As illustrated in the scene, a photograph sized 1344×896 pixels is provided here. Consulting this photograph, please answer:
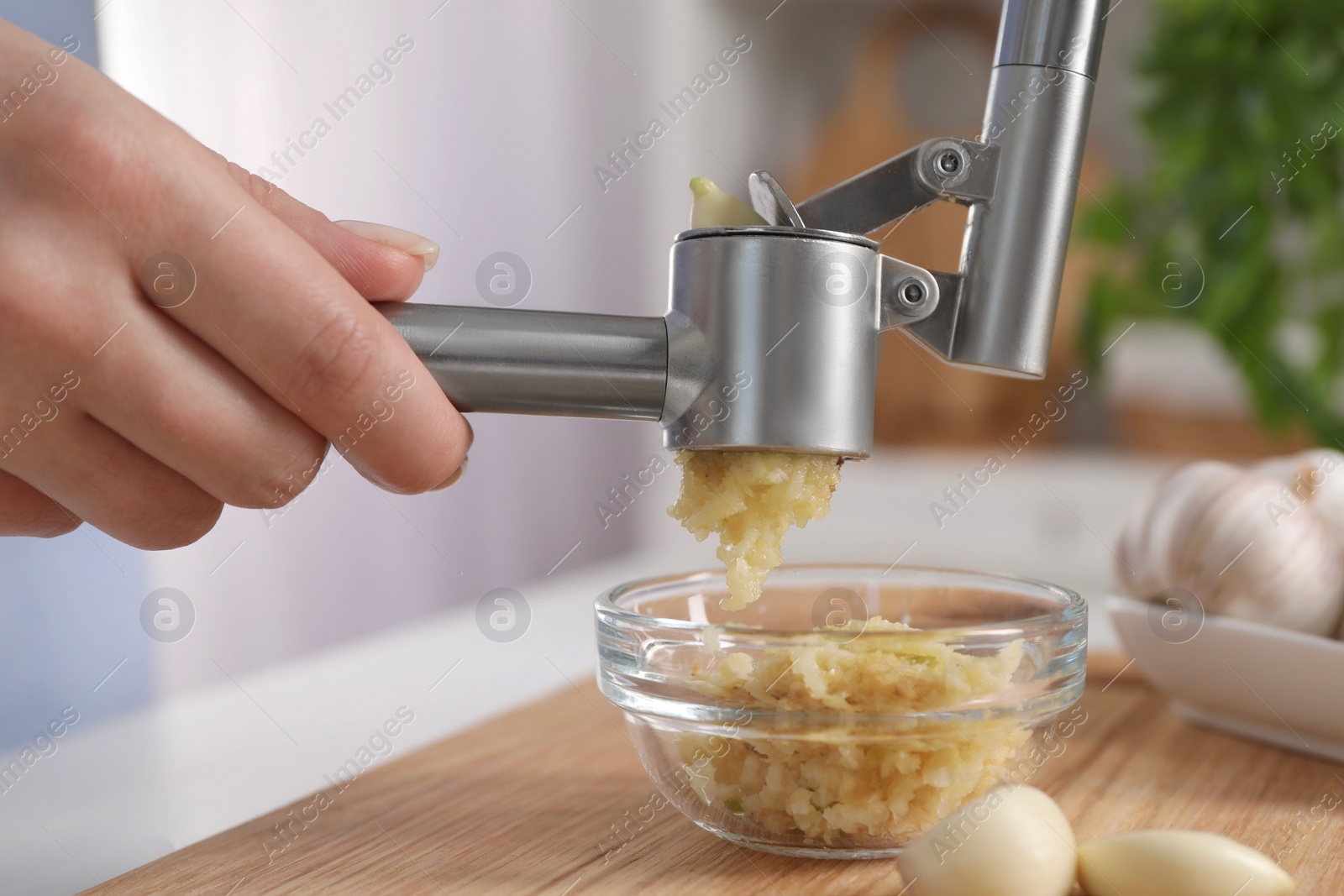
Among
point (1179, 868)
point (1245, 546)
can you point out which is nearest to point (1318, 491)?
point (1245, 546)

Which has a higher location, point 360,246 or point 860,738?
point 360,246

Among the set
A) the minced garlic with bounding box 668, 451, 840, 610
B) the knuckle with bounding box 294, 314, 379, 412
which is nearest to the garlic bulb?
the minced garlic with bounding box 668, 451, 840, 610

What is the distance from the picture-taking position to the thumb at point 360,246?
21.0 inches

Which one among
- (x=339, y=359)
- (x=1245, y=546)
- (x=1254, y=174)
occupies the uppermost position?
(x=1254, y=174)

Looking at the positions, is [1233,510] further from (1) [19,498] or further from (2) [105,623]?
(2) [105,623]

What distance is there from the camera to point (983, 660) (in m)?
0.57

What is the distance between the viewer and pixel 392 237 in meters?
0.55

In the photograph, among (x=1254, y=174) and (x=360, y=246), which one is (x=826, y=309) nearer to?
(x=360, y=246)

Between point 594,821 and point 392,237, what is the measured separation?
1.14 ft

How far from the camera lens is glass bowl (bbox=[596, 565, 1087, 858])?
0.55m

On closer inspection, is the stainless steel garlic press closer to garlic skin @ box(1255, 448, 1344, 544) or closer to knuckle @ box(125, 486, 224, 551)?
knuckle @ box(125, 486, 224, 551)

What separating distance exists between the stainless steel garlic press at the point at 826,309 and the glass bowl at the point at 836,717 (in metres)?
0.11

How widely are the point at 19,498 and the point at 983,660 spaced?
0.48m

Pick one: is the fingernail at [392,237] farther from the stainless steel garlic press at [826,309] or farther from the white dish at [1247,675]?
the white dish at [1247,675]
